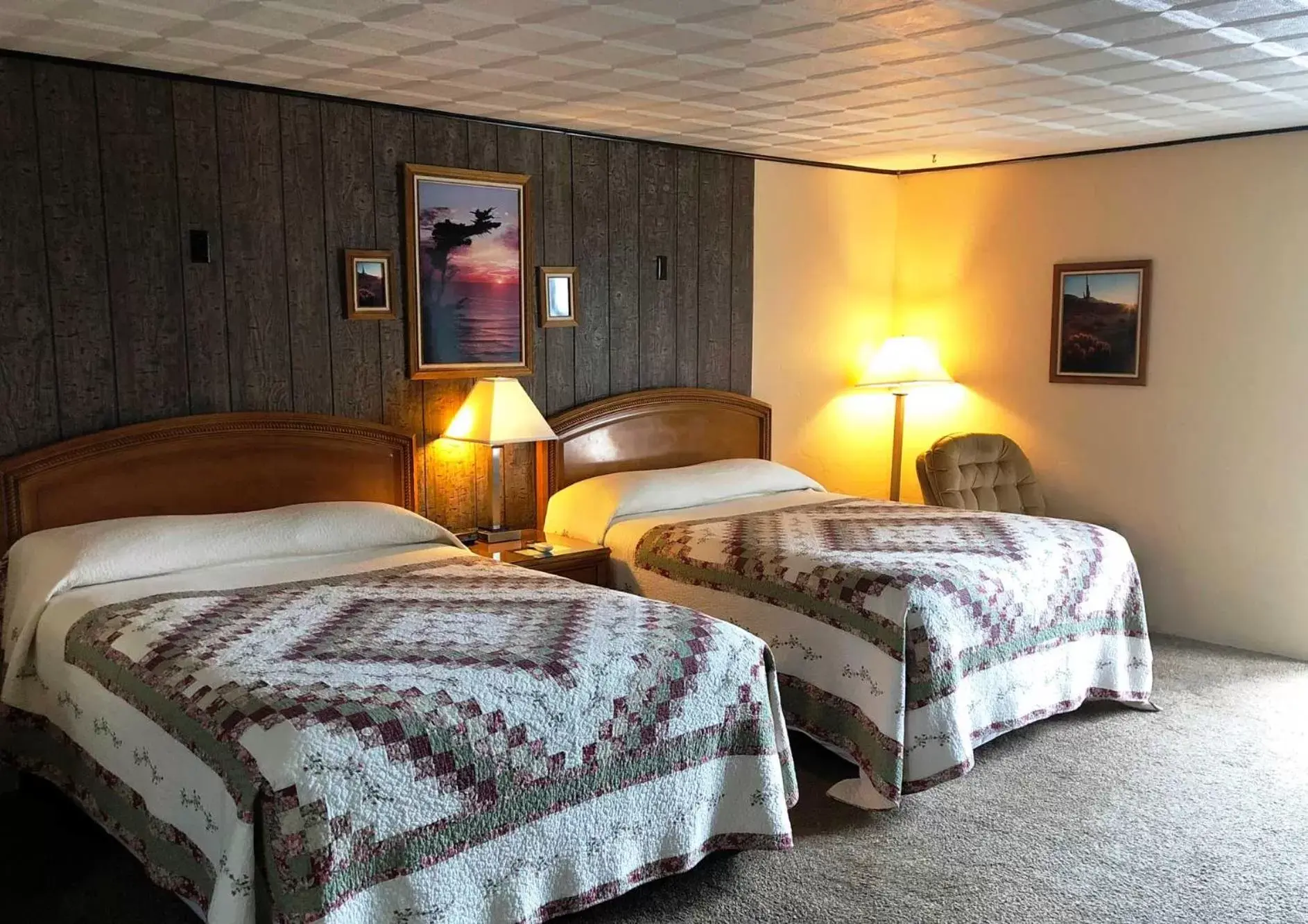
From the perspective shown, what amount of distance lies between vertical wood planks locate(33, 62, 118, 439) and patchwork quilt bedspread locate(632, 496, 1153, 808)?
1789 mm

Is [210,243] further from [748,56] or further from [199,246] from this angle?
[748,56]

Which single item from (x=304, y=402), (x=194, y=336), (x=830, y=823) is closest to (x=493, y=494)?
(x=304, y=402)

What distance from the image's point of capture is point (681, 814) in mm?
2506

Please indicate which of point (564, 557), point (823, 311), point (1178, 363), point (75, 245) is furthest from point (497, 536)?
point (1178, 363)

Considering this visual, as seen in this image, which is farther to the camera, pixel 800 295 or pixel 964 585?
pixel 800 295

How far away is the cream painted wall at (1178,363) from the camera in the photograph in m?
4.31

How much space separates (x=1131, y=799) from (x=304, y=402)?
2820 millimetres

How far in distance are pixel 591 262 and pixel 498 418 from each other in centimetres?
89

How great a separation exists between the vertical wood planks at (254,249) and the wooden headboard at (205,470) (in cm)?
13

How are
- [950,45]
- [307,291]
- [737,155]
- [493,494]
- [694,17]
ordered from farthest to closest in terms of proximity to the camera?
[737,155] → [493,494] → [307,291] → [950,45] → [694,17]

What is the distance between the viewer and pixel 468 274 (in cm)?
408

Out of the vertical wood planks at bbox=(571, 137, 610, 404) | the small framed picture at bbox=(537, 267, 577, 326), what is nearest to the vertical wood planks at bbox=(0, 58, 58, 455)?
the small framed picture at bbox=(537, 267, 577, 326)

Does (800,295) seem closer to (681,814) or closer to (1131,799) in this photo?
(1131,799)

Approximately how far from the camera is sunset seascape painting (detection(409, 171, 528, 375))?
395cm
